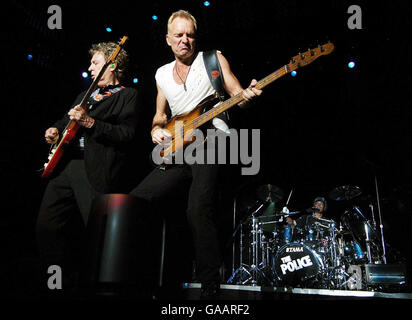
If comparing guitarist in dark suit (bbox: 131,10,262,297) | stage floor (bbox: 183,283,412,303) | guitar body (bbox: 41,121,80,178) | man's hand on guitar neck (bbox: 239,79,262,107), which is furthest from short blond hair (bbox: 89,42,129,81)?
stage floor (bbox: 183,283,412,303)

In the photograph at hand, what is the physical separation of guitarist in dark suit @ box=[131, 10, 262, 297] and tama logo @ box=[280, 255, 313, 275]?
303 centimetres

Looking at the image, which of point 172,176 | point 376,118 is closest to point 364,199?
point 376,118

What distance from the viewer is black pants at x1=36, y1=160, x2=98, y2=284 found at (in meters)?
2.32

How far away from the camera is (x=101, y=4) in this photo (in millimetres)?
4230

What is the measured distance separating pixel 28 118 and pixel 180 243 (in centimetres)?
264

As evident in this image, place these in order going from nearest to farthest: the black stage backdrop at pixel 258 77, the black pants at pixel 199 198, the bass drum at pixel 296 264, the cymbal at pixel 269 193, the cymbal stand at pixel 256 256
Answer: the black pants at pixel 199 198 < the black stage backdrop at pixel 258 77 < the bass drum at pixel 296 264 < the cymbal stand at pixel 256 256 < the cymbal at pixel 269 193

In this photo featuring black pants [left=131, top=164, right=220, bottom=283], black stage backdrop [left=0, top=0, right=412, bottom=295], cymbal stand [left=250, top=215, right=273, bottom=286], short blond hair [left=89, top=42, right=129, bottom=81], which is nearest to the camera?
black pants [left=131, top=164, right=220, bottom=283]

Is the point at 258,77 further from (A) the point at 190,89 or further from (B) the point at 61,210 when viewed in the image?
(B) the point at 61,210

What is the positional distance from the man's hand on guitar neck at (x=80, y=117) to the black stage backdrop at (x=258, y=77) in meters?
1.47

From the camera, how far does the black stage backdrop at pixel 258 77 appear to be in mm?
3805

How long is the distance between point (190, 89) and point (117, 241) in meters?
1.54

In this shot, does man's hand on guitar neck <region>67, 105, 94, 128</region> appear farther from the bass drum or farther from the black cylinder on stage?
the bass drum

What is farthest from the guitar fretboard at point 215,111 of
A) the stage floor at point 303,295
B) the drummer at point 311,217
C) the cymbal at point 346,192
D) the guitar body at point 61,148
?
the cymbal at point 346,192

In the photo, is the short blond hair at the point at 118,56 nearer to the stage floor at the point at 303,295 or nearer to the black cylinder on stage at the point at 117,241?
the black cylinder on stage at the point at 117,241
